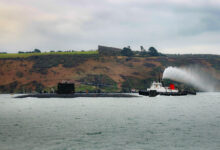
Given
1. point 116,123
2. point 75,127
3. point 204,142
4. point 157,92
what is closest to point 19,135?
point 75,127

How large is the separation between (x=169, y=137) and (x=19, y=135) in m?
18.5

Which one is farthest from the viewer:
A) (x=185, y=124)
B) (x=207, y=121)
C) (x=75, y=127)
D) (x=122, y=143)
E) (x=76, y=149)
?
(x=207, y=121)

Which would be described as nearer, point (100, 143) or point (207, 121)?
point (100, 143)

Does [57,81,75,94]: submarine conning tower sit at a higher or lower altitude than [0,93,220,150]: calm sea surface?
higher

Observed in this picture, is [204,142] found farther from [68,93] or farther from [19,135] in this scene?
[68,93]

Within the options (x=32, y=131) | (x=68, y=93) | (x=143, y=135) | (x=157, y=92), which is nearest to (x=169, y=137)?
(x=143, y=135)

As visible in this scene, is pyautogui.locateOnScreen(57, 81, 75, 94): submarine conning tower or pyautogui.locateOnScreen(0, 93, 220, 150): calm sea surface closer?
pyautogui.locateOnScreen(0, 93, 220, 150): calm sea surface

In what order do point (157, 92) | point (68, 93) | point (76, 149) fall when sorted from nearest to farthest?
point (76, 149)
point (68, 93)
point (157, 92)

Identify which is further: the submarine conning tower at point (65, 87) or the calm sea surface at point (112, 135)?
the submarine conning tower at point (65, 87)

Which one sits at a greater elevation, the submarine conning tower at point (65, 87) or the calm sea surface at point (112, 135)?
the submarine conning tower at point (65, 87)

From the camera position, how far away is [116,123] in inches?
2480

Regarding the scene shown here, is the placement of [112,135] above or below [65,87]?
below

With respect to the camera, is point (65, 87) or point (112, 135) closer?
point (112, 135)

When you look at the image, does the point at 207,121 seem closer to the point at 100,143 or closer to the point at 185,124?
the point at 185,124
